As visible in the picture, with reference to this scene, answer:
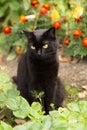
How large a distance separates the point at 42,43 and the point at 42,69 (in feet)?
1.06

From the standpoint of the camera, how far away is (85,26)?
4.48 m

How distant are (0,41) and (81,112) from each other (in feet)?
10.1

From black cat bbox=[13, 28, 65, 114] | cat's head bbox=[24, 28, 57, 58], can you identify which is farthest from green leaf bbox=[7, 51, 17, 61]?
cat's head bbox=[24, 28, 57, 58]

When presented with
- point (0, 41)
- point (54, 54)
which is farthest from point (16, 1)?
point (54, 54)

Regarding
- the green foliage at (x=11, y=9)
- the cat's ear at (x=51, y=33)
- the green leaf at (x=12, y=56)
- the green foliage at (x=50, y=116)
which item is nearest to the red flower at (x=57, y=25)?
the green leaf at (x=12, y=56)

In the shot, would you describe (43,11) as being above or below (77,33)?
above

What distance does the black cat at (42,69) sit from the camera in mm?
3303

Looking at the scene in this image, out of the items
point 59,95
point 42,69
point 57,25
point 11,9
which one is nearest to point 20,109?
point 42,69

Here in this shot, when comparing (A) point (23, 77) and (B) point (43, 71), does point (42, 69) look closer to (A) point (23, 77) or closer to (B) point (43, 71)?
(B) point (43, 71)

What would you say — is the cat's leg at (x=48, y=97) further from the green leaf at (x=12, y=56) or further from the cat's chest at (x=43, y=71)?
the green leaf at (x=12, y=56)

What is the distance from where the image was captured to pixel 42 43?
3.29 meters

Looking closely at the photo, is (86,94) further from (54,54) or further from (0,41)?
(0,41)

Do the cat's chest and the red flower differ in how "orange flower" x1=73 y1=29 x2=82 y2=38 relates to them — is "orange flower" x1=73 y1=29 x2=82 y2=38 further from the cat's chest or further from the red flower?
the cat's chest

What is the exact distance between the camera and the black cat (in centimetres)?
330
